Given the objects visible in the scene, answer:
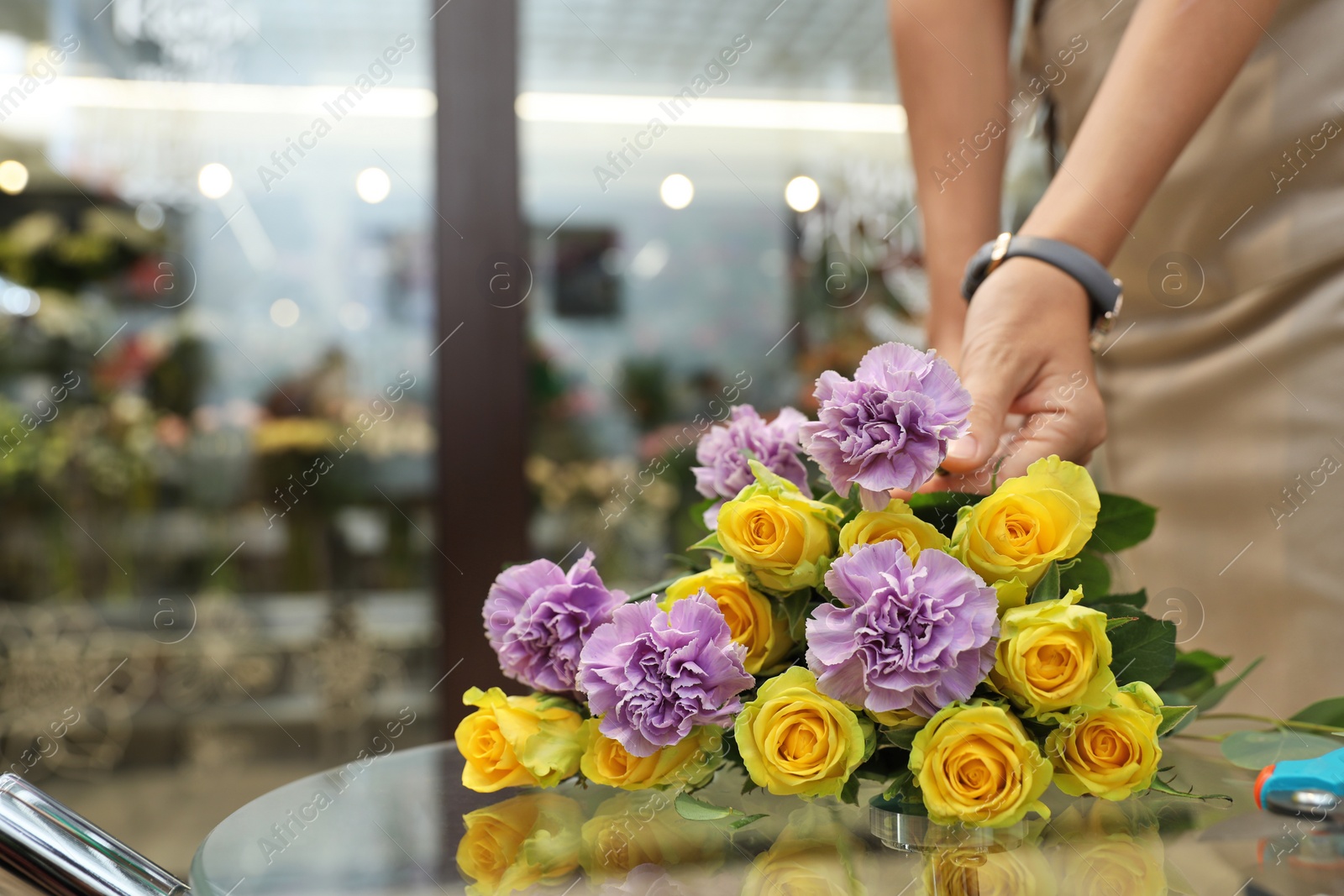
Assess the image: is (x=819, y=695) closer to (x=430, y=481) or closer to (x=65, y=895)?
(x=65, y=895)

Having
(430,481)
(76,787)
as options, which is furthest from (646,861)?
(76,787)

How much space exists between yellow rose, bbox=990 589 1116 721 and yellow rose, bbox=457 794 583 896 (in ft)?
0.63

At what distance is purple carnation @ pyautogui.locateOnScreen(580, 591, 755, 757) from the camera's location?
0.42 m

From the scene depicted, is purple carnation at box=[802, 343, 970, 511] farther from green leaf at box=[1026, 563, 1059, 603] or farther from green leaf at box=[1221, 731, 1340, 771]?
green leaf at box=[1221, 731, 1340, 771]

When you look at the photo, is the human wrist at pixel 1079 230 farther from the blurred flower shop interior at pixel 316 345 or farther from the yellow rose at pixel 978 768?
the blurred flower shop interior at pixel 316 345

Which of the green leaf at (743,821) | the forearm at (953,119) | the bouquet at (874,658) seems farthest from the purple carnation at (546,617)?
the forearm at (953,119)

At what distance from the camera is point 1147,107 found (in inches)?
25.0

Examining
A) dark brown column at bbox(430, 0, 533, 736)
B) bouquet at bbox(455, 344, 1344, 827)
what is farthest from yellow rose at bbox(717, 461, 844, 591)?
dark brown column at bbox(430, 0, 533, 736)

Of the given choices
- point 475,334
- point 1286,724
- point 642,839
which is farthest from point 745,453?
point 475,334

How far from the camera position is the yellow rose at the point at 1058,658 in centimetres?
40

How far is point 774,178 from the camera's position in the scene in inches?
82.3

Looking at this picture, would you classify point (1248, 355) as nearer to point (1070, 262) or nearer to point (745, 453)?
point (1070, 262)

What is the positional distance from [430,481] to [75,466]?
678 mm

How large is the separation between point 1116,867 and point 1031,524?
0.44 ft
